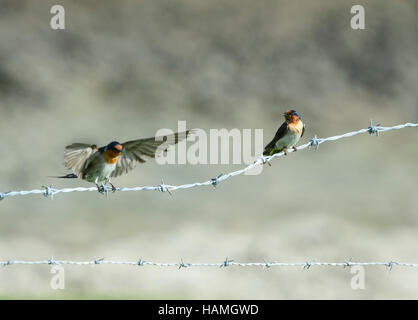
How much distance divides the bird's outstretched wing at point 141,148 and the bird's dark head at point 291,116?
127 inches

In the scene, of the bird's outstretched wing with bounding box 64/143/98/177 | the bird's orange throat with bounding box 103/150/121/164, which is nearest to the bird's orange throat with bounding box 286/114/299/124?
the bird's orange throat with bounding box 103/150/121/164

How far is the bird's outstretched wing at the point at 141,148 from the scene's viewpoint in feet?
21.9

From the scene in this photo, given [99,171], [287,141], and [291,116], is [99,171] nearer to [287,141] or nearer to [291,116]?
[287,141]

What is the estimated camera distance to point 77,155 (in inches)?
282

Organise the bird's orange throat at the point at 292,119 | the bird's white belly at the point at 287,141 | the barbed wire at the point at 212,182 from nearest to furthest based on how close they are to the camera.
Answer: the barbed wire at the point at 212,182 → the bird's white belly at the point at 287,141 → the bird's orange throat at the point at 292,119

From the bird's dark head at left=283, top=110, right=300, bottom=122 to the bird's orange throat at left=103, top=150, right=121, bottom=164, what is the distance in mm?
3523

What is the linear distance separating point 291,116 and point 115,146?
12.1ft

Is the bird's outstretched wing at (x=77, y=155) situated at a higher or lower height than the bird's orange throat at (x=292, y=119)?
lower

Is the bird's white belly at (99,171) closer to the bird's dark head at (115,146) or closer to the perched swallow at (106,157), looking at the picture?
the perched swallow at (106,157)

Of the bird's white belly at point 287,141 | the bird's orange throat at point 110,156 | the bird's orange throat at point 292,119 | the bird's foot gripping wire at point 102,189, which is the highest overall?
the bird's orange throat at point 292,119

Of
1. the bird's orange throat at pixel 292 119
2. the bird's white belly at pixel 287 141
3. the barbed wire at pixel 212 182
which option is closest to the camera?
the barbed wire at pixel 212 182

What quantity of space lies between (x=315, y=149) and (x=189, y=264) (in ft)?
7.38

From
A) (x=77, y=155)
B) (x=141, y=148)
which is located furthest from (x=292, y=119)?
(x=77, y=155)

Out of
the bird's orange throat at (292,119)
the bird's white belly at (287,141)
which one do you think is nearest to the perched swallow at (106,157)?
the bird's white belly at (287,141)
